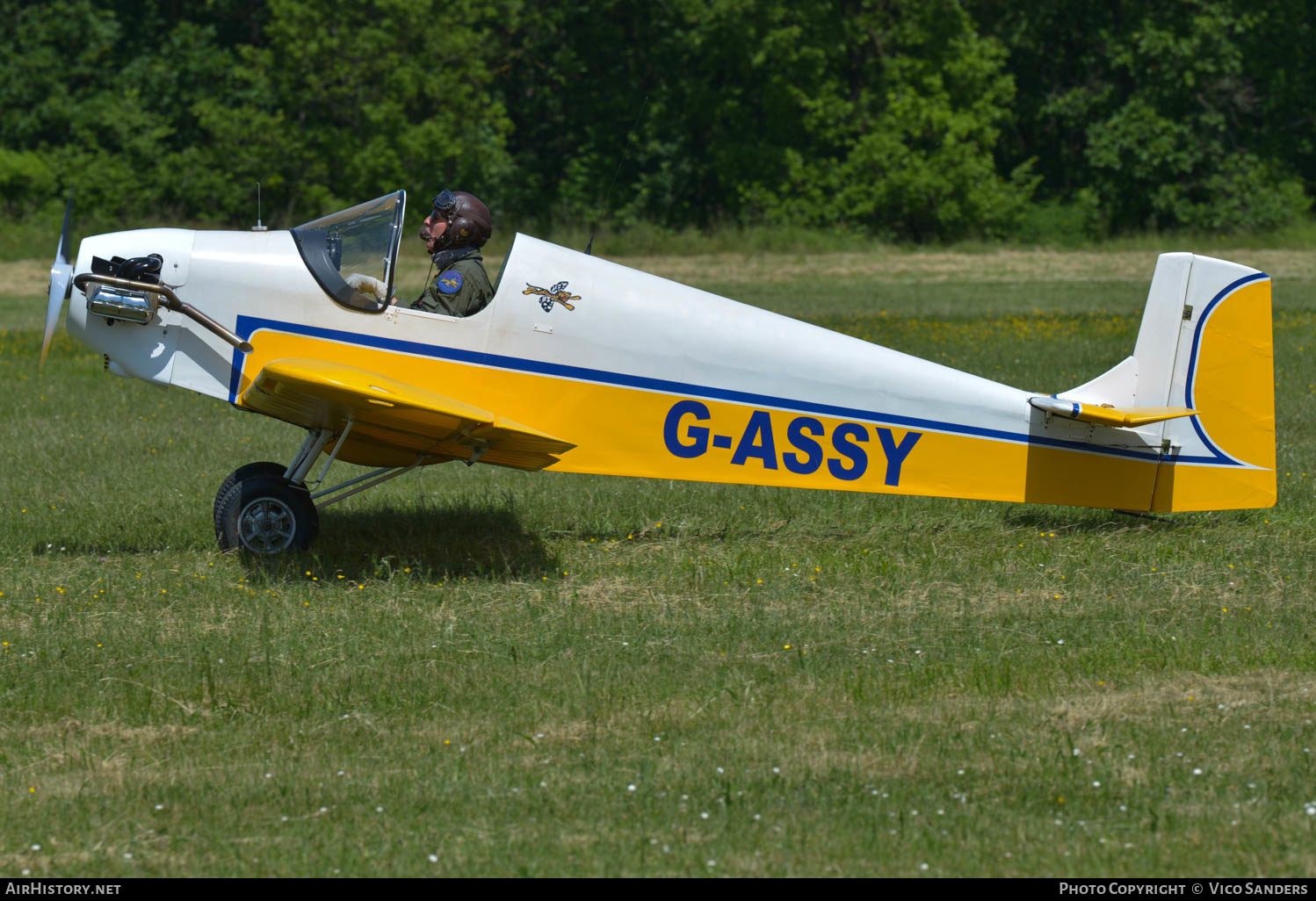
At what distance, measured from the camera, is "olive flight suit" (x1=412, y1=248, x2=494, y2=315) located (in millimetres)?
7758

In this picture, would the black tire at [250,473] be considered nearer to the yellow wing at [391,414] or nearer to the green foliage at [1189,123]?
the yellow wing at [391,414]

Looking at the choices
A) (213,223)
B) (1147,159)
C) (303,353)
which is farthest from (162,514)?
(1147,159)

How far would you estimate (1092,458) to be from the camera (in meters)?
8.07

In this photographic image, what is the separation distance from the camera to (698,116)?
132 ft

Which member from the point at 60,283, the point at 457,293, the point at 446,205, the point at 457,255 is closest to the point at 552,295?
the point at 457,293

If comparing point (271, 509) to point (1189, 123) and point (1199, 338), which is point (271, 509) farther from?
point (1189, 123)

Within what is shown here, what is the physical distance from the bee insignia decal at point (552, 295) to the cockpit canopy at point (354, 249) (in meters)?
0.80

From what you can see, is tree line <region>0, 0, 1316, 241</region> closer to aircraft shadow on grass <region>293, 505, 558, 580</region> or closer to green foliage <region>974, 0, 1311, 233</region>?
green foliage <region>974, 0, 1311, 233</region>

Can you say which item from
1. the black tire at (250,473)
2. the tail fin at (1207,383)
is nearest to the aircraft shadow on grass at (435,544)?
the black tire at (250,473)

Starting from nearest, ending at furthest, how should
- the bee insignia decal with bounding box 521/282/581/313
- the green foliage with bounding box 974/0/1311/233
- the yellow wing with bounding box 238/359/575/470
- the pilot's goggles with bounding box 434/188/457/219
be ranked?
the yellow wing with bounding box 238/359/575/470 → the bee insignia decal with bounding box 521/282/581/313 → the pilot's goggles with bounding box 434/188/457/219 → the green foliage with bounding box 974/0/1311/233

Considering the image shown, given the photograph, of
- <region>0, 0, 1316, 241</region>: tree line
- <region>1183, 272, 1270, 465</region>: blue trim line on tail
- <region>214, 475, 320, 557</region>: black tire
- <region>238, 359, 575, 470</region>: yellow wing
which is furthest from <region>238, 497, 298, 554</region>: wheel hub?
<region>0, 0, 1316, 241</region>: tree line

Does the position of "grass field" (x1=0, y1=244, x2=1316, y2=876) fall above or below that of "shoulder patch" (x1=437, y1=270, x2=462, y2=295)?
below

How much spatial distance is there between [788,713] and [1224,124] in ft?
124
